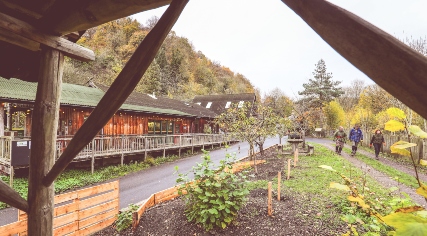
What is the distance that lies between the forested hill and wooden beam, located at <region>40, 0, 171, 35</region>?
29043 mm

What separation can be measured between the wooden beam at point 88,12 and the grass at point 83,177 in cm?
963

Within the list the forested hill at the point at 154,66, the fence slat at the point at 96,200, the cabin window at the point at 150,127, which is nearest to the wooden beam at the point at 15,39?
the fence slat at the point at 96,200

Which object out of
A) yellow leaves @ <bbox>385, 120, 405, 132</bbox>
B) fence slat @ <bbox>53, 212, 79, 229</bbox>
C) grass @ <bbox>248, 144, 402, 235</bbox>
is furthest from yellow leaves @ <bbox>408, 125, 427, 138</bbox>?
fence slat @ <bbox>53, 212, 79, 229</bbox>

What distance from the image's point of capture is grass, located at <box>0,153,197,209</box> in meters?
10.1

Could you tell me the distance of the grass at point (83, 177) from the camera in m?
10.1

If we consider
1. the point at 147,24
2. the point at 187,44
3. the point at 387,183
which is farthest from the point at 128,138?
the point at 187,44

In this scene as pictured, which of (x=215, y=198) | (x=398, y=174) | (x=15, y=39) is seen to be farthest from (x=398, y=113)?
(x=398, y=174)

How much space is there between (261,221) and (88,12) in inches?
220

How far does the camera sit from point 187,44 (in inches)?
2512

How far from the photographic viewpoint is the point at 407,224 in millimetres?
841

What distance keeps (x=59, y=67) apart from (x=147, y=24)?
60.0 meters

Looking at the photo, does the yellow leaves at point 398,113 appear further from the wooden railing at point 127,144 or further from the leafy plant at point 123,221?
the wooden railing at point 127,144

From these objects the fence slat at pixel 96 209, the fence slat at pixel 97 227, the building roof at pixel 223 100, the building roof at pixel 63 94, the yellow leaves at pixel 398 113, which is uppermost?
the building roof at pixel 223 100

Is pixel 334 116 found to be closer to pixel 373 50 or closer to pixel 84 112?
pixel 84 112
